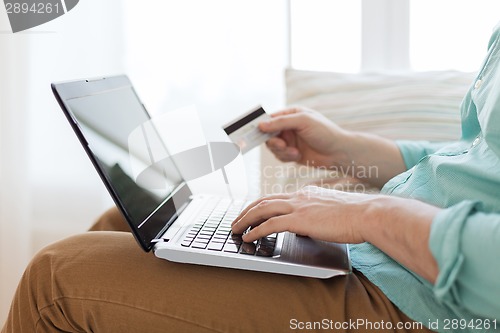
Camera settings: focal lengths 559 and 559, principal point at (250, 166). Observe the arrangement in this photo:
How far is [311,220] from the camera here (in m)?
0.70

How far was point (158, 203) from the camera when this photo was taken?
0.90 m

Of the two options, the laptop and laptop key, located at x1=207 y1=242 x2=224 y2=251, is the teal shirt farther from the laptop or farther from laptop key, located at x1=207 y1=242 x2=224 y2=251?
laptop key, located at x1=207 y1=242 x2=224 y2=251

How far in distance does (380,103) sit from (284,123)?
27cm

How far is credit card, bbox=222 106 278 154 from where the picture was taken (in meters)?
1.10

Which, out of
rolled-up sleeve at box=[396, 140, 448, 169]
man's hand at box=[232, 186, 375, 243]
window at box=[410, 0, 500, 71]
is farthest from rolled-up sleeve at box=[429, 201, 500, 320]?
window at box=[410, 0, 500, 71]

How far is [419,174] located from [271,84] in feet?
3.06

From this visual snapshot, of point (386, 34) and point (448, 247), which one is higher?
point (386, 34)

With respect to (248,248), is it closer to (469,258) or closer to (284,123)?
(469,258)

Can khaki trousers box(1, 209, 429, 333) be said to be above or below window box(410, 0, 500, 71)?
below

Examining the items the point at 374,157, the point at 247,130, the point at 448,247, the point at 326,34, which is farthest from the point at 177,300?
the point at 326,34

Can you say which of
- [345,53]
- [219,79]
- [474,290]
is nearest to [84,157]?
[219,79]

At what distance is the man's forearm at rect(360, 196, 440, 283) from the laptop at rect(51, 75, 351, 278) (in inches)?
2.4

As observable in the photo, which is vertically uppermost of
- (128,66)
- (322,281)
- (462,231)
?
(128,66)

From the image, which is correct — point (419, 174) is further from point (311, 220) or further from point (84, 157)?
point (84, 157)
